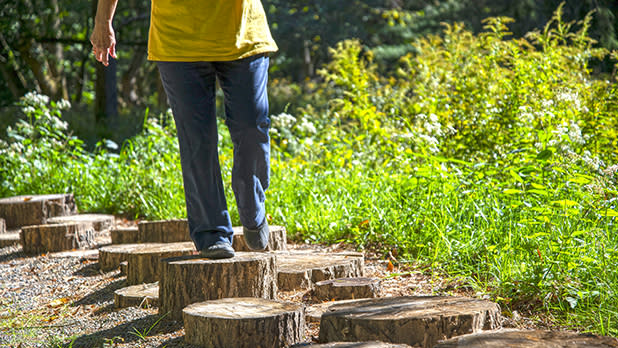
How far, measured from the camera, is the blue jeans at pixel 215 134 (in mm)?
2705

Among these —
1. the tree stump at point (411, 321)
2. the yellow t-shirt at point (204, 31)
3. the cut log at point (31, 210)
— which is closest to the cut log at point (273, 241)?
the yellow t-shirt at point (204, 31)

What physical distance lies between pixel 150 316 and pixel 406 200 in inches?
75.9

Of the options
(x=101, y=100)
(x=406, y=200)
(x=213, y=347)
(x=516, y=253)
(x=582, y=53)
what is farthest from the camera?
(x=101, y=100)

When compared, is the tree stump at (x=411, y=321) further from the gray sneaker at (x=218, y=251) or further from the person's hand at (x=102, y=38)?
the person's hand at (x=102, y=38)

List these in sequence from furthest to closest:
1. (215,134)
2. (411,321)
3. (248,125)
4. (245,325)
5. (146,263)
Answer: (146,263), (215,134), (248,125), (245,325), (411,321)

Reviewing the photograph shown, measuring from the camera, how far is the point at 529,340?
178 centimetres

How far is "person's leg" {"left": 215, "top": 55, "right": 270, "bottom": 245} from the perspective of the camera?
2.70 metres

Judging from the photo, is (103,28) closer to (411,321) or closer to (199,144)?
(199,144)

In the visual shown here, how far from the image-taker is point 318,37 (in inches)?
650

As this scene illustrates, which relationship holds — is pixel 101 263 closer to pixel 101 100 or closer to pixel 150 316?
pixel 150 316

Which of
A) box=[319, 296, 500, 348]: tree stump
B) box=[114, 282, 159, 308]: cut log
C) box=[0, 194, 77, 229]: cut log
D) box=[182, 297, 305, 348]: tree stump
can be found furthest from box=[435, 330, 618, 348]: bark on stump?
box=[0, 194, 77, 229]: cut log

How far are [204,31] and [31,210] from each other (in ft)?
11.6

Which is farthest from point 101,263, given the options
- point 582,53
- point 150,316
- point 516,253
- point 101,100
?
point 101,100

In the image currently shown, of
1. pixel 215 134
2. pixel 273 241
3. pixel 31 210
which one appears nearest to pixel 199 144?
pixel 215 134
